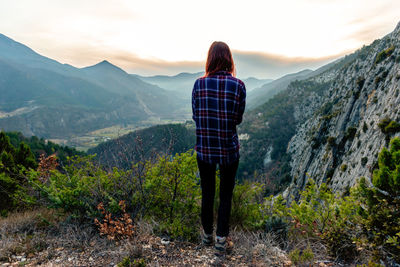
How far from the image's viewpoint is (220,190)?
304 cm

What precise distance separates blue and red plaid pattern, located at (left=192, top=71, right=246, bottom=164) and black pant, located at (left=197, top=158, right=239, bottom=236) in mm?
172

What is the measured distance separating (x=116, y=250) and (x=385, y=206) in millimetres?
3719

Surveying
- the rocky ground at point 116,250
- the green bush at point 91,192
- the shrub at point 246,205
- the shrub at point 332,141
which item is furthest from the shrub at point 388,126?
the green bush at point 91,192

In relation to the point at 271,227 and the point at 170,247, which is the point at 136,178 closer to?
the point at 170,247

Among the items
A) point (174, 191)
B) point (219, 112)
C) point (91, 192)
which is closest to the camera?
point (219, 112)

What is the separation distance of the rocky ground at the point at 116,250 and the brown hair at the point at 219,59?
2.69 metres

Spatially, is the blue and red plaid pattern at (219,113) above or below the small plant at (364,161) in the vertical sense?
above

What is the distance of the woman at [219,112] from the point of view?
8.47ft

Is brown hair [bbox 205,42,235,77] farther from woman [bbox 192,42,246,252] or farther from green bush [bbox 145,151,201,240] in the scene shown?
green bush [bbox 145,151,201,240]

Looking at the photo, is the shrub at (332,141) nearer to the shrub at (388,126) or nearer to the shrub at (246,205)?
the shrub at (388,126)

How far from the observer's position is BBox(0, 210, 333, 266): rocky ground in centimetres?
287

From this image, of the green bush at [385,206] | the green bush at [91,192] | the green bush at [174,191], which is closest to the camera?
the green bush at [385,206]

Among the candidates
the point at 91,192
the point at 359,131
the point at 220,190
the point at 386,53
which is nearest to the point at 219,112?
the point at 220,190

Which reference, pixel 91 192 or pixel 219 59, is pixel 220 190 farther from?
pixel 91 192
